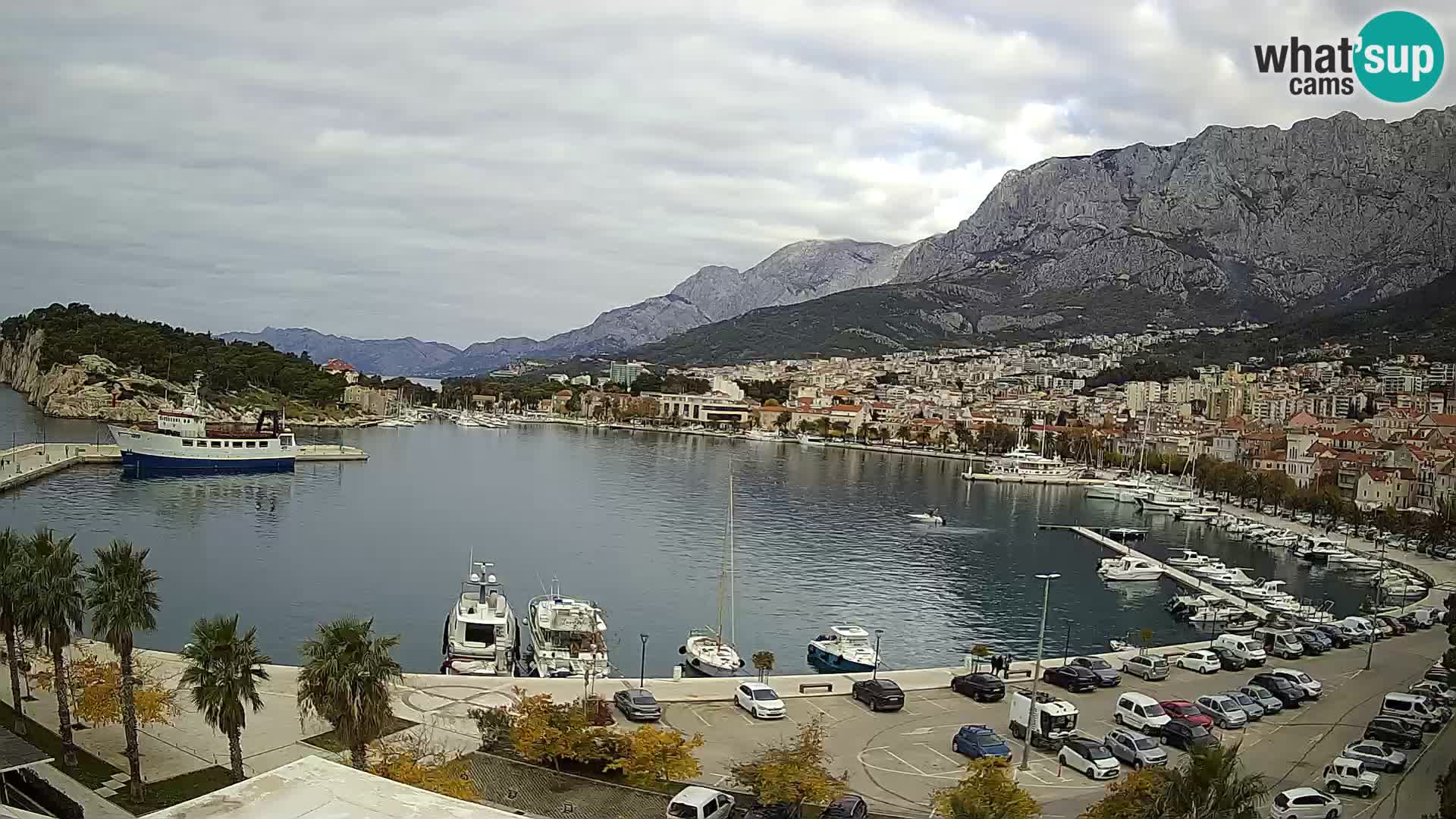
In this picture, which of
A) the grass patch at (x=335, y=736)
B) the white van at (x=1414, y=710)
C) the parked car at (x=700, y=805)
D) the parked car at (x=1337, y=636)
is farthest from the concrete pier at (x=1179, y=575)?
the grass patch at (x=335, y=736)

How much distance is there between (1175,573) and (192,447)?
2047 inches

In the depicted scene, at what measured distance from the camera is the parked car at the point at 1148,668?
2203 centimetres

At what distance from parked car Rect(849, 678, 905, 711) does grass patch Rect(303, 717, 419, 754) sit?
25.7ft

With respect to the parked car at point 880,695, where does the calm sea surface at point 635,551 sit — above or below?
below

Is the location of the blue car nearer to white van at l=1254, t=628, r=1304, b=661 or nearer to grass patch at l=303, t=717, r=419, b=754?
grass patch at l=303, t=717, r=419, b=754

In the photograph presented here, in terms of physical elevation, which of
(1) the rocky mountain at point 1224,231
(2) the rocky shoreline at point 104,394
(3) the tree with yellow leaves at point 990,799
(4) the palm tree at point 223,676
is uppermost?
(1) the rocky mountain at point 1224,231

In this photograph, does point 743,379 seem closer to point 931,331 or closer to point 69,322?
point 931,331

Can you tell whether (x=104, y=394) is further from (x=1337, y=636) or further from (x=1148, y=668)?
(x=1337, y=636)

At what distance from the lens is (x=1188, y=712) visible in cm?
1838

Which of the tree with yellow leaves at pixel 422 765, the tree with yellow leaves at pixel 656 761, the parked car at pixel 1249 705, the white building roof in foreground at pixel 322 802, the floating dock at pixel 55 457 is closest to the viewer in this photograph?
the white building roof in foreground at pixel 322 802

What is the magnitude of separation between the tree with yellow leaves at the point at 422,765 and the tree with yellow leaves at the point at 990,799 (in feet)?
18.1

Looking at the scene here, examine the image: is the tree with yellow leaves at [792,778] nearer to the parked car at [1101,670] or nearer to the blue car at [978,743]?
the blue car at [978,743]

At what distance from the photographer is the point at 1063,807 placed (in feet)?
46.1

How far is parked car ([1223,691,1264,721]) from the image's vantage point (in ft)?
61.9
